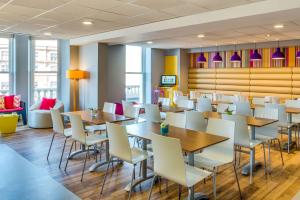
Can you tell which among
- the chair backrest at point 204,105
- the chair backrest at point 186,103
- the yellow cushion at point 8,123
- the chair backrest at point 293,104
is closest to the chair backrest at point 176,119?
the chair backrest at point 186,103

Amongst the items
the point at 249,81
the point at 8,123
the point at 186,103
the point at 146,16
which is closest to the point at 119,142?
the point at 146,16

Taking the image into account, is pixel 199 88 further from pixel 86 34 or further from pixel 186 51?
pixel 86 34

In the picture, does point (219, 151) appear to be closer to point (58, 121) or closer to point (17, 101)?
point (58, 121)

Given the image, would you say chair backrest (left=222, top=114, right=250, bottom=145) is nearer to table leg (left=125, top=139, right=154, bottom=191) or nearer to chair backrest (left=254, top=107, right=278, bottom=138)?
chair backrest (left=254, top=107, right=278, bottom=138)

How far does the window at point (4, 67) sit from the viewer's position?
7.95 metres

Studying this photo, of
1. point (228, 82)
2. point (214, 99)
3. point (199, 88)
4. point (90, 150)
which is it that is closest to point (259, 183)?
point (90, 150)

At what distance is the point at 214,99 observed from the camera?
335 inches

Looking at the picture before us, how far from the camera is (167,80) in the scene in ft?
35.6

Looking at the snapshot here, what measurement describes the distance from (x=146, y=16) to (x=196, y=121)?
85.4 inches

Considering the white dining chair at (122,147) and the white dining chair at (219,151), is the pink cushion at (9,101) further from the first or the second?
the white dining chair at (219,151)

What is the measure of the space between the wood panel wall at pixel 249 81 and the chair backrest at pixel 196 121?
5269mm

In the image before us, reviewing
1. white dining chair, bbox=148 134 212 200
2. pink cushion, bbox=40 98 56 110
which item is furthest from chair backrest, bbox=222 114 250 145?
pink cushion, bbox=40 98 56 110

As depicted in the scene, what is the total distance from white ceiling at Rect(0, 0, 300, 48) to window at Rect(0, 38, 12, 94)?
1.65 meters

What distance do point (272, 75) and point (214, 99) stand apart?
2080 mm
